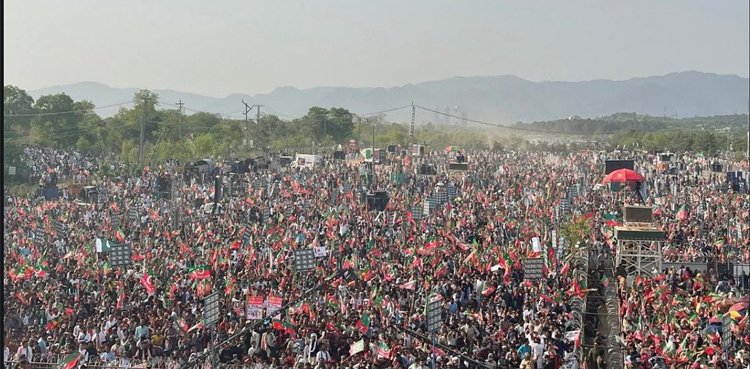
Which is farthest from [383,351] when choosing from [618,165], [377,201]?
[618,165]

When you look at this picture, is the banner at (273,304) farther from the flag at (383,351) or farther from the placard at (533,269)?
the placard at (533,269)

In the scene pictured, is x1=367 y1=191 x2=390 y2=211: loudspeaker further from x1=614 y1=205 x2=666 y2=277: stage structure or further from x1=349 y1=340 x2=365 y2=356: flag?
x1=349 y1=340 x2=365 y2=356: flag

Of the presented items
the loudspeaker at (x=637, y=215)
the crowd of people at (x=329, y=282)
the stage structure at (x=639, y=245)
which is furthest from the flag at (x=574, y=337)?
the loudspeaker at (x=637, y=215)

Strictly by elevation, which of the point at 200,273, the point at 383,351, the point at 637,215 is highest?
the point at 637,215

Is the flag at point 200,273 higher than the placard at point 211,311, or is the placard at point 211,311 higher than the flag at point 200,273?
the placard at point 211,311

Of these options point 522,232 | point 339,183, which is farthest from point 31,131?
point 522,232

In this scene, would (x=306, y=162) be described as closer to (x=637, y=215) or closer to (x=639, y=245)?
(x=637, y=215)

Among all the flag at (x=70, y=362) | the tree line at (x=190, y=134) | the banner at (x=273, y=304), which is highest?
the tree line at (x=190, y=134)
